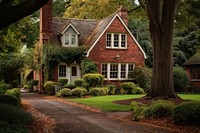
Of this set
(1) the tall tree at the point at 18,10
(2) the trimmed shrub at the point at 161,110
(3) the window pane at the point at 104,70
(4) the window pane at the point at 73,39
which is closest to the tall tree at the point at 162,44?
(2) the trimmed shrub at the point at 161,110

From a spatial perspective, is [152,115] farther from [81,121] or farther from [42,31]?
[42,31]

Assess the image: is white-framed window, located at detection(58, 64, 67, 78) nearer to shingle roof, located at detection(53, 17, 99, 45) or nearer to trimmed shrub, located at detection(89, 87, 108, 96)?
shingle roof, located at detection(53, 17, 99, 45)

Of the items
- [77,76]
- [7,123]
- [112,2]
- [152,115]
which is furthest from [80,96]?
[7,123]

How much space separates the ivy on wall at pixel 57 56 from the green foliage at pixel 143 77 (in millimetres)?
6200

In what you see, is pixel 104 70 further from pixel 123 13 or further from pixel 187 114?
pixel 187 114

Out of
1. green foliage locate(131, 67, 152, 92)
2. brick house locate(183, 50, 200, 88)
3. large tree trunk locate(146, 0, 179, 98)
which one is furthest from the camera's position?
brick house locate(183, 50, 200, 88)

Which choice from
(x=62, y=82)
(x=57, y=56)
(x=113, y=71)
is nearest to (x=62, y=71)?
(x=57, y=56)

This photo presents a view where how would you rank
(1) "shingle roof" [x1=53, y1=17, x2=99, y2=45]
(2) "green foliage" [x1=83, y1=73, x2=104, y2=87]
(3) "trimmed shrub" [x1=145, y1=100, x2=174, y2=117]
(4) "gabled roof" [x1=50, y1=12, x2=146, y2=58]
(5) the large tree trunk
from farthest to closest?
(1) "shingle roof" [x1=53, y1=17, x2=99, y2=45]
(4) "gabled roof" [x1=50, y1=12, x2=146, y2=58]
(2) "green foliage" [x1=83, y1=73, x2=104, y2=87]
(5) the large tree trunk
(3) "trimmed shrub" [x1=145, y1=100, x2=174, y2=117]

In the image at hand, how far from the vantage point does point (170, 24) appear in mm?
21125

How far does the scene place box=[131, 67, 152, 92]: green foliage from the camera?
3481cm

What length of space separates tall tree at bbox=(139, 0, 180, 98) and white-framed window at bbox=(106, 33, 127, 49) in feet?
47.4

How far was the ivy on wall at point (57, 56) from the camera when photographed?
33303mm

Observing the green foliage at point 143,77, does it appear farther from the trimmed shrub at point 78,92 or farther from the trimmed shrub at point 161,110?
the trimmed shrub at point 161,110

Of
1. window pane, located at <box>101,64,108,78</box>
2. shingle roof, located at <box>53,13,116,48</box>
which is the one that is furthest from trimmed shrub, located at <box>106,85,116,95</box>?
shingle roof, located at <box>53,13,116,48</box>
